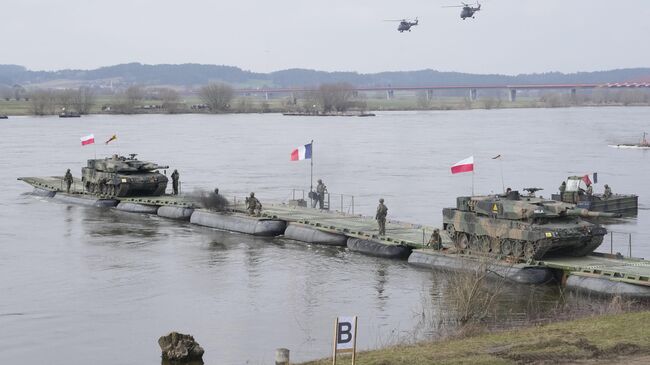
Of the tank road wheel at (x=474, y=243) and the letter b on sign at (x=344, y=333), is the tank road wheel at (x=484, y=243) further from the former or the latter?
the letter b on sign at (x=344, y=333)

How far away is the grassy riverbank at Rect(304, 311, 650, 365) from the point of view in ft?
68.8

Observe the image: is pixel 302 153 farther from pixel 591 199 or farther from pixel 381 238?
pixel 591 199

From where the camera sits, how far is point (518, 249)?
35.8 m

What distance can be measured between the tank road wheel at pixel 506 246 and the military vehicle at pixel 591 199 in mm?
14997

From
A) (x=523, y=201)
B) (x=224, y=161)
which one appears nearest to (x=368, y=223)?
(x=523, y=201)

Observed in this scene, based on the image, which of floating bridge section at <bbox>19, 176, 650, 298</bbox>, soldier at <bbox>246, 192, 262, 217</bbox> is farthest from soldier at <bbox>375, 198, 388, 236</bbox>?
soldier at <bbox>246, 192, 262, 217</bbox>

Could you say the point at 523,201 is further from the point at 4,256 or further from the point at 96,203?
the point at 96,203

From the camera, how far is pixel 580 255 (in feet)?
119

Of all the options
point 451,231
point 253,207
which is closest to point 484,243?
point 451,231

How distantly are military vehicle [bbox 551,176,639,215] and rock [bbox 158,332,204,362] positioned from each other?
29.9 meters

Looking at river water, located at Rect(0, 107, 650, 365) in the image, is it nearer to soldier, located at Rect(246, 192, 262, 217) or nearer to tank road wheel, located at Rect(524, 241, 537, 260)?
tank road wheel, located at Rect(524, 241, 537, 260)

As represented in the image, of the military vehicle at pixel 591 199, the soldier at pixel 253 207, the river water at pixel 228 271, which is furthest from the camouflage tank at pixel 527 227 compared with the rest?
the military vehicle at pixel 591 199

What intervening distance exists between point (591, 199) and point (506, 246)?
A: 17475 millimetres

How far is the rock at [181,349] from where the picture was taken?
2475 centimetres
